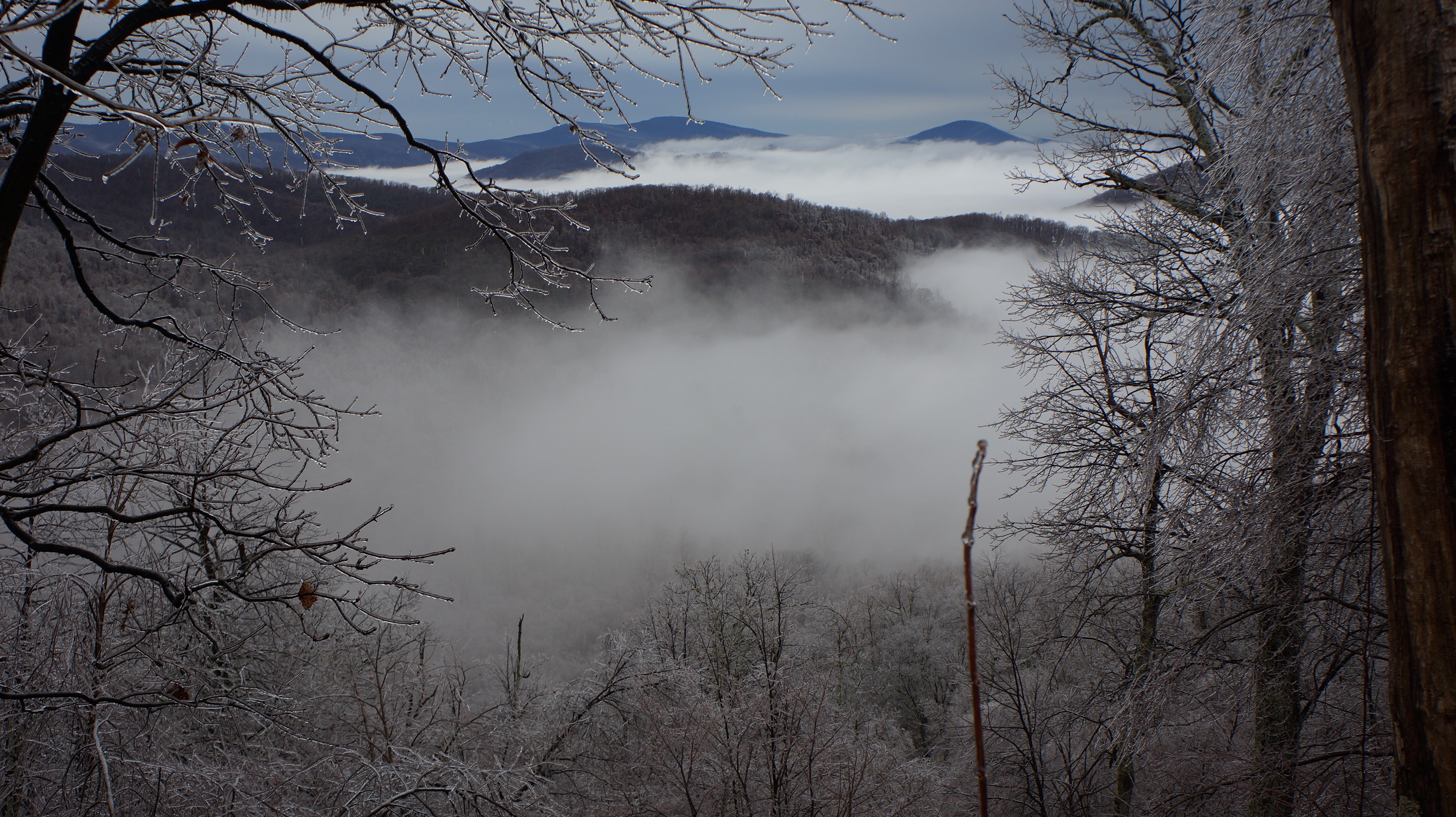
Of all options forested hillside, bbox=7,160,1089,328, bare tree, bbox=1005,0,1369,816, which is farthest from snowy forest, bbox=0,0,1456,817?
forested hillside, bbox=7,160,1089,328

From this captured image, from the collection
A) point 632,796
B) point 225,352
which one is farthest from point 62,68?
point 632,796

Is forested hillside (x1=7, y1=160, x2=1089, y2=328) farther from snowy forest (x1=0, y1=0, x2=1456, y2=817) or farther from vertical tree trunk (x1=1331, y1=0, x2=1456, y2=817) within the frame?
vertical tree trunk (x1=1331, y1=0, x2=1456, y2=817)

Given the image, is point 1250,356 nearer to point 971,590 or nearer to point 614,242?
point 971,590

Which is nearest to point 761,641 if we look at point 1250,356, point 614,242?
point 1250,356

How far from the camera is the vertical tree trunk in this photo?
61.3 inches

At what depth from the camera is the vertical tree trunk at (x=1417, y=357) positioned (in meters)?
1.56

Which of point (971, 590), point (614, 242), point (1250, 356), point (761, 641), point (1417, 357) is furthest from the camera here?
point (614, 242)

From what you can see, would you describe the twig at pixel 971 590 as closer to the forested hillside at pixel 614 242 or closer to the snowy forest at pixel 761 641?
the snowy forest at pixel 761 641

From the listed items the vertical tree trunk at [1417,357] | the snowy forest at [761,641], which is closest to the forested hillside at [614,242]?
the snowy forest at [761,641]

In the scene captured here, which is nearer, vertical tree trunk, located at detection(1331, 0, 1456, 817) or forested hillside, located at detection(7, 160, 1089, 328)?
vertical tree trunk, located at detection(1331, 0, 1456, 817)

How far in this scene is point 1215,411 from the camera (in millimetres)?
4949

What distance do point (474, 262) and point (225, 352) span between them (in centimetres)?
9442

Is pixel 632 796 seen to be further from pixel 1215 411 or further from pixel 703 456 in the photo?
pixel 703 456

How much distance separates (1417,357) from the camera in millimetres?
1624
